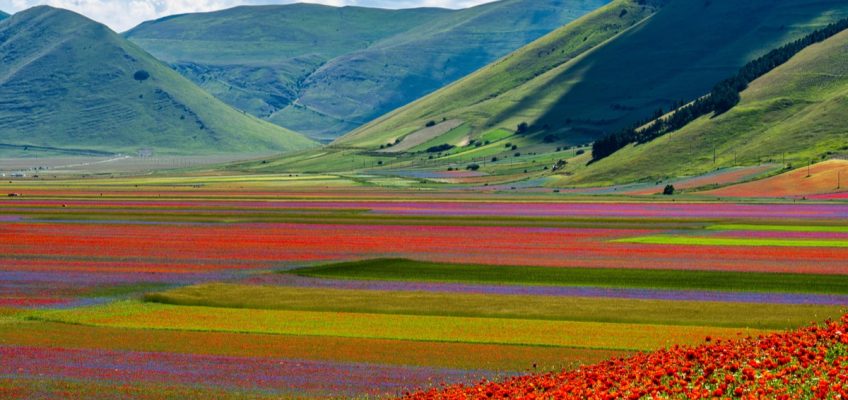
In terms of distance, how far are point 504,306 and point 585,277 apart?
12.3 meters

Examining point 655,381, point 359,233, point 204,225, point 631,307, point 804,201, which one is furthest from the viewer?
point 804,201

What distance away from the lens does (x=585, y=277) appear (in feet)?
206

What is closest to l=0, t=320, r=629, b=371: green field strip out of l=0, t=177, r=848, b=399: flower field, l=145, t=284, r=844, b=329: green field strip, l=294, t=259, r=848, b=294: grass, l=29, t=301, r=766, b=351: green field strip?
l=0, t=177, r=848, b=399: flower field

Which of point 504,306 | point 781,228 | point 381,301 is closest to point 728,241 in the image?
point 781,228

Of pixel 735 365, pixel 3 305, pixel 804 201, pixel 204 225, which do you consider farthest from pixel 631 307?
pixel 804 201

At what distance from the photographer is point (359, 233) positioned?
95.9 meters

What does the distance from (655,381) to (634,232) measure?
7063 cm

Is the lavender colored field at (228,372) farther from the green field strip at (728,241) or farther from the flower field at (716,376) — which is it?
the green field strip at (728,241)

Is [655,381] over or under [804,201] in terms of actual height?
over

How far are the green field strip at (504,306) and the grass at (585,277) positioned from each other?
592cm

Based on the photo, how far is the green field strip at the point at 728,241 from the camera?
82.4m

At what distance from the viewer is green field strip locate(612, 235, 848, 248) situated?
8244 centimetres

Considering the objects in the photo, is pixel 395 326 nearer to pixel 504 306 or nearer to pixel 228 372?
pixel 504 306

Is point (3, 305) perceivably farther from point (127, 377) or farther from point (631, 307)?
point (631, 307)
